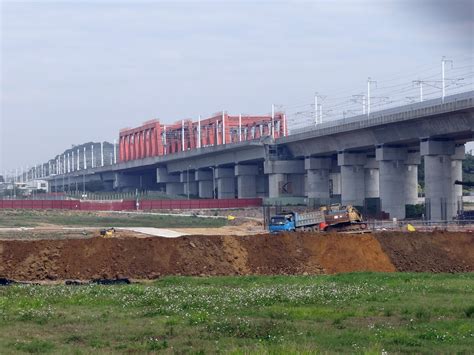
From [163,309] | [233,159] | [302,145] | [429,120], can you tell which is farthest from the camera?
[233,159]

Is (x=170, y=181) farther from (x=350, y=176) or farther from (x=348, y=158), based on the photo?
(x=350, y=176)

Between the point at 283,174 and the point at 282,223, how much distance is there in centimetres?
5177

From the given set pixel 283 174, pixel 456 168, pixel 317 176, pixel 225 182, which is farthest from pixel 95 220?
pixel 225 182

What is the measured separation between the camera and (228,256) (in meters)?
42.1

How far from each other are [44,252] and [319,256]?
489 inches

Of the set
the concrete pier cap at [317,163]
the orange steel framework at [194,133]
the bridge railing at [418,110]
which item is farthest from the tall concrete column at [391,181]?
the orange steel framework at [194,133]

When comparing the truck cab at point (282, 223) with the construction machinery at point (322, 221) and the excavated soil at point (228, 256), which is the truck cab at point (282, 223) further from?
the excavated soil at point (228, 256)

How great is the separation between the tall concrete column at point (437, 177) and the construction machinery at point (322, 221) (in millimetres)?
17336

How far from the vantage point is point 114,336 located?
64.5 feet

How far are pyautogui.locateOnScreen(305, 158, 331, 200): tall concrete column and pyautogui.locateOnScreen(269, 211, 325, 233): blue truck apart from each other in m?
42.9

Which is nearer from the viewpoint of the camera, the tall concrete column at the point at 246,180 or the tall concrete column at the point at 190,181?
the tall concrete column at the point at 246,180

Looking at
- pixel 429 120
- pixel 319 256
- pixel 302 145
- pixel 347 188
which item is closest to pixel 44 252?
pixel 319 256

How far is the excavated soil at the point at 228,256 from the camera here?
3988 cm

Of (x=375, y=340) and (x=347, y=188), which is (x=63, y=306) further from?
(x=347, y=188)
